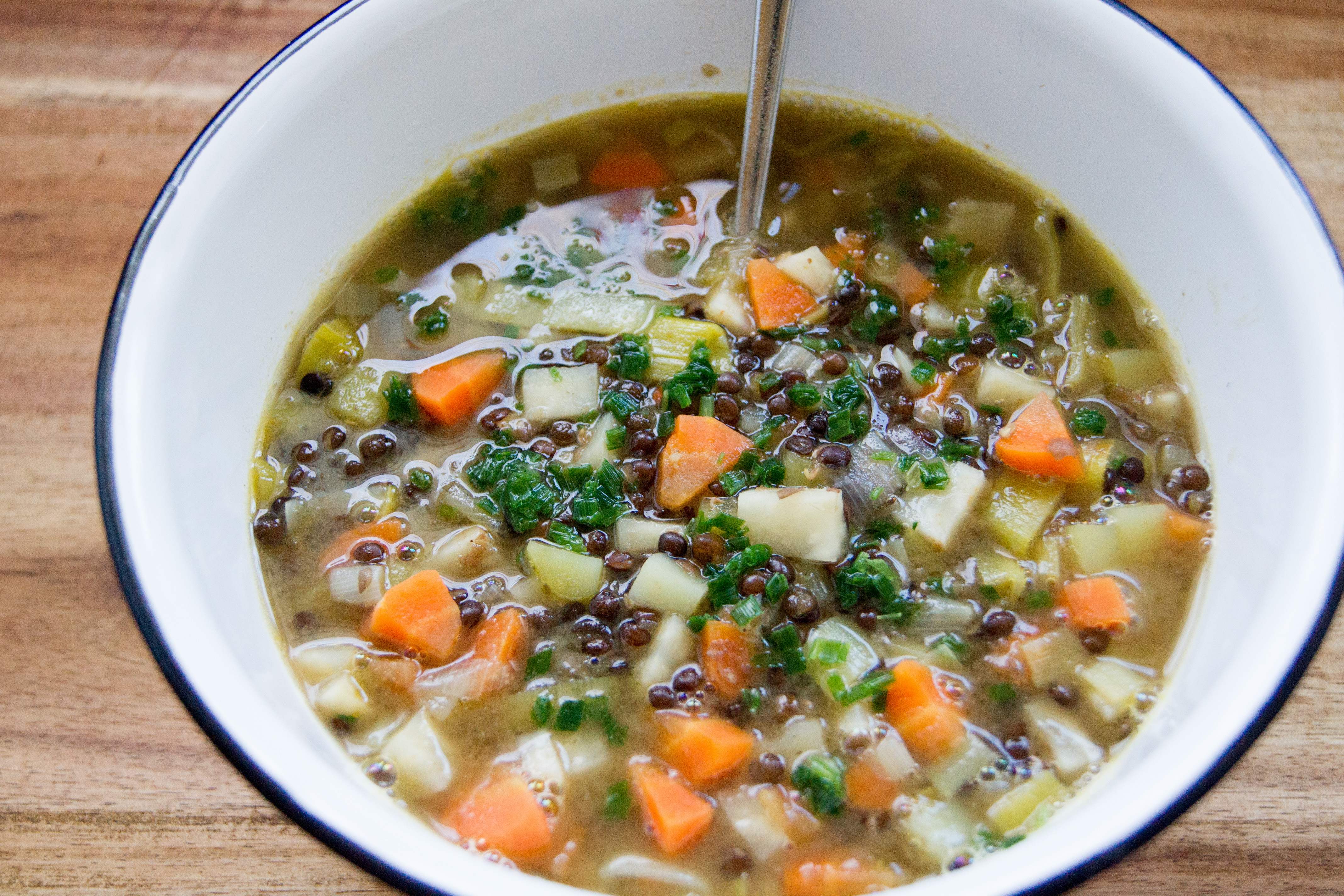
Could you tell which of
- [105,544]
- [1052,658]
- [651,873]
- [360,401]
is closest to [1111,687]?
[1052,658]

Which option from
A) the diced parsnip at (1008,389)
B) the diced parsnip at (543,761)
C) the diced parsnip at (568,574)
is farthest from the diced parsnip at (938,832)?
the diced parsnip at (1008,389)

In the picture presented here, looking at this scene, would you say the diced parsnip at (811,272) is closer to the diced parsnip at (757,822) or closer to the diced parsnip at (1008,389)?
the diced parsnip at (1008,389)

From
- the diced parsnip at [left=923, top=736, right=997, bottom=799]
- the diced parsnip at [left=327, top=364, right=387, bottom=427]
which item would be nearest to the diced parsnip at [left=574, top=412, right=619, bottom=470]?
the diced parsnip at [left=327, top=364, right=387, bottom=427]

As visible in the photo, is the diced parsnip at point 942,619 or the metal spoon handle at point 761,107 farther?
the metal spoon handle at point 761,107

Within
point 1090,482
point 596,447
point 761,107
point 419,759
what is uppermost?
point 761,107

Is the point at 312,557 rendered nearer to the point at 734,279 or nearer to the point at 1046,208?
the point at 734,279

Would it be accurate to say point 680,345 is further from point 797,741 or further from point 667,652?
point 797,741
